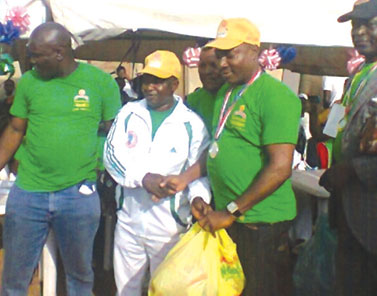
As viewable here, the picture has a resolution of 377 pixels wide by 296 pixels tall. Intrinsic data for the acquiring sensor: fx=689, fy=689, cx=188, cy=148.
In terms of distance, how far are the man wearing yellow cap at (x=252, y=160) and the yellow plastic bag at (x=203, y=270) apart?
88 mm

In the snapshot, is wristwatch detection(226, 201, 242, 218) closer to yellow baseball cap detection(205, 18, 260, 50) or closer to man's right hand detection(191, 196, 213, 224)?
man's right hand detection(191, 196, 213, 224)

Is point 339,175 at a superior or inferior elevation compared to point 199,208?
superior

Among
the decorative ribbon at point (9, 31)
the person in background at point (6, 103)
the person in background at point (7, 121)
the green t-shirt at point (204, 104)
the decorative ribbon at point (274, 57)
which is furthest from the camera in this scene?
the decorative ribbon at point (274, 57)

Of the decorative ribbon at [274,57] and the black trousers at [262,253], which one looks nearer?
the black trousers at [262,253]

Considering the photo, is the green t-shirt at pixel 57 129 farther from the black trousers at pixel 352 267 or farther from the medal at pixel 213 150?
the black trousers at pixel 352 267

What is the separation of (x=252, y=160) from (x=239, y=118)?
213mm

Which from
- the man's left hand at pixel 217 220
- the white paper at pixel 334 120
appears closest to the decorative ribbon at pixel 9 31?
the man's left hand at pixel 217 220

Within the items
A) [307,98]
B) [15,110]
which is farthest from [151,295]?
[307,98]

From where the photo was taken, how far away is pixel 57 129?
3807mm

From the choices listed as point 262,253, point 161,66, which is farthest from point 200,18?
point 262,253

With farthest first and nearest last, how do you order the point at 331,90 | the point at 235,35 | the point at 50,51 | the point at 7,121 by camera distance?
the point at 331,90 → the point at 7,121 → the point at 50,51 → the point at 235,35

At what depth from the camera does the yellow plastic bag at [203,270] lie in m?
3.32

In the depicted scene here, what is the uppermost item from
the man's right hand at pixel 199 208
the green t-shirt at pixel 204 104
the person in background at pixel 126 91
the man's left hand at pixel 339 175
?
the green t-shirt at pixel 204 104

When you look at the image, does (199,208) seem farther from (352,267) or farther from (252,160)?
(352,267)
